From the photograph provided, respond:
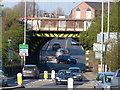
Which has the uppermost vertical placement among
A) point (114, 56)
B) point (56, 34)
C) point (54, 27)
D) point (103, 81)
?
point (54, 27)

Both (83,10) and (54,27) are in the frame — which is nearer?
(54,27)

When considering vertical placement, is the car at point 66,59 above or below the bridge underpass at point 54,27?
below

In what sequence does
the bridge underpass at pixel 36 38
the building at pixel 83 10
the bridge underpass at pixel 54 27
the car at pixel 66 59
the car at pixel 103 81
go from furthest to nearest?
the building at pixel 83 10, the car at pixel 66 59, the bridge underpass at pixel 36 38, the bridge underpass at pixel 54 27, the car at pixel 103 81

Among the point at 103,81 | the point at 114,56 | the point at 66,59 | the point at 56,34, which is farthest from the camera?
the point at 66,59

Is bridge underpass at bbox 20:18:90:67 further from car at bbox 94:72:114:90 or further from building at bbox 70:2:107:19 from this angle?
car at bbox 94:72:114:90

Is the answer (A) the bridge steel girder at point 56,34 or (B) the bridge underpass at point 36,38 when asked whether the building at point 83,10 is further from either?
(A) the bridge steel girder at point 56,34

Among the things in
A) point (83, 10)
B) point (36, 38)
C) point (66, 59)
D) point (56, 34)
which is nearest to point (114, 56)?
point (56, 34)

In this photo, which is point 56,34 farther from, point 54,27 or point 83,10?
point 83,10

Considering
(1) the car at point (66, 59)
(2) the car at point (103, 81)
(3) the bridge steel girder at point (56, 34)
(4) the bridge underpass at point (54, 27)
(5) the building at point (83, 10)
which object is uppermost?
(5) the building at point (83, 10)

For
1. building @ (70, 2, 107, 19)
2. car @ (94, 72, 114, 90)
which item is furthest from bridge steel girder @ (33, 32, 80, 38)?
car @ (94, 72, 114, 90)

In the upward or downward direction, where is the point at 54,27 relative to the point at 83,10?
downward

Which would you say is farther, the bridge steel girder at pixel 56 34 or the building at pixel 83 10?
the building at pixel 83 10

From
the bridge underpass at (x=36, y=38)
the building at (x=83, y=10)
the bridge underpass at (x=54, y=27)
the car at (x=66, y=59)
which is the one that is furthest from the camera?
the building at (x=83, y=10)

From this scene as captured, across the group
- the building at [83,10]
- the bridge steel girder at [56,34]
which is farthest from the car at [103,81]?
the building at [83,10]
